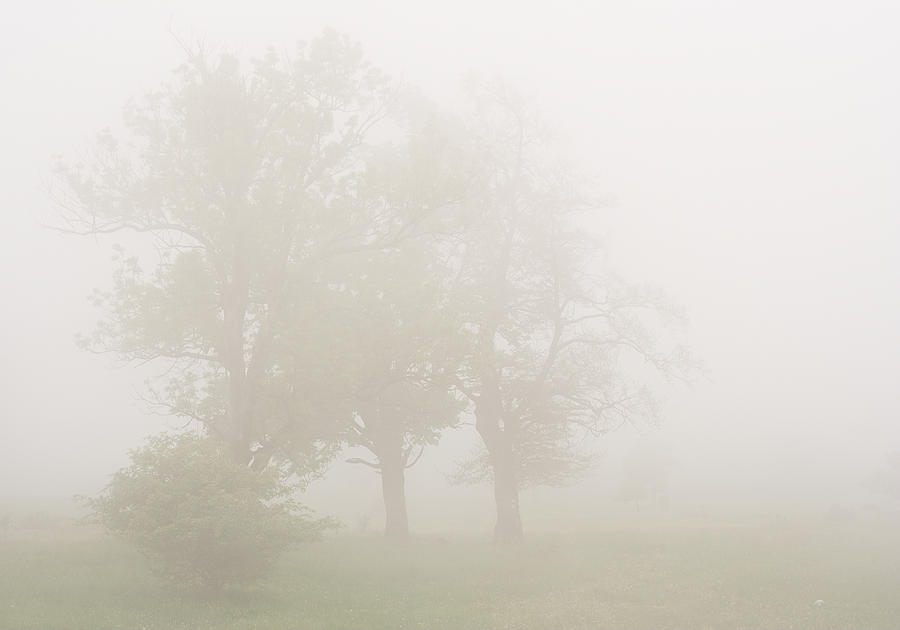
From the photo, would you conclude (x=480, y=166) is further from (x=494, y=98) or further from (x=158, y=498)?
(x=158, y=498)

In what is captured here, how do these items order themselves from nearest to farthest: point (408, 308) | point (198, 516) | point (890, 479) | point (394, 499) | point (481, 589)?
point (198, 516), point (481, 589), point (408, 308), point (394, 499), point (890, 479)

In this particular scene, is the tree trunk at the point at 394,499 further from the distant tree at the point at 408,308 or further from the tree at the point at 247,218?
the tree at the point at 247,218

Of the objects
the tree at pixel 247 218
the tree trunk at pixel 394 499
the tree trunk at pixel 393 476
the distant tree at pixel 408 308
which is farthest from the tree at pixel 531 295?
the tree at pixel 247 218

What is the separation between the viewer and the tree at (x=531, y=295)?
3023cm

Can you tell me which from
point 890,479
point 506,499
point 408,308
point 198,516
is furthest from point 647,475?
point 198,516

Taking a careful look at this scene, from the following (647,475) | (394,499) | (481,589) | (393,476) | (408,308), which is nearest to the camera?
(481,589)

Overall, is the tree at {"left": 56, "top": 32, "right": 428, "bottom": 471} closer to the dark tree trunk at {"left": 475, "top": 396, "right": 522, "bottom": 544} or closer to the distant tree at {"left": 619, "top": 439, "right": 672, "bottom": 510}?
the dark tree trunk at {"left": 475, "top": 396, "right": 522, "bottom": 544}

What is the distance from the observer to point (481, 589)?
21.1 meters

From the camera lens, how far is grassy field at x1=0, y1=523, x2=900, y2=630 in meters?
16.0

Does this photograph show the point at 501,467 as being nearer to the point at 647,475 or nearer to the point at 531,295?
the point at 531,295

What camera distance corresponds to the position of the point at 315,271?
25500 mm

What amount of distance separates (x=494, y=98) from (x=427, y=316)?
41.1ft

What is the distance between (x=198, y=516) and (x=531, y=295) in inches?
721

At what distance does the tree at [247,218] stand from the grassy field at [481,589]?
4.90 m
